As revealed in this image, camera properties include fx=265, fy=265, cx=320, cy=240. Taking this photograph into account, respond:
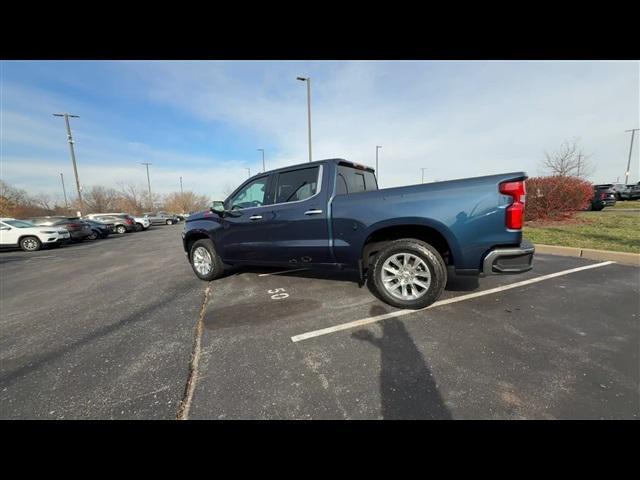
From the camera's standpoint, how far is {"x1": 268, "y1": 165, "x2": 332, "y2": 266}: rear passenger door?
3799 mm

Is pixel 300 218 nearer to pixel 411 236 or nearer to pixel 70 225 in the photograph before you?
pixel 411 236

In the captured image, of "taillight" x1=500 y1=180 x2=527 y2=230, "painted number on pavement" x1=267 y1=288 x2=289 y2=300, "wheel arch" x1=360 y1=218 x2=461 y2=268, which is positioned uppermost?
"taillight" x1=500 y1=180 x2=527 y2=230

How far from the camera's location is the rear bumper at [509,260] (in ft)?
9.64

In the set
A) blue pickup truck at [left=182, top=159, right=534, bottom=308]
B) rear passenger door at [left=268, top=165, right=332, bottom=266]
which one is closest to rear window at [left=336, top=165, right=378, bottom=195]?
blue pickup truck at [left=182, top=159, right=534, bottom=308]

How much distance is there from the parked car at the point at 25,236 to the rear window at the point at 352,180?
1580 centimetres

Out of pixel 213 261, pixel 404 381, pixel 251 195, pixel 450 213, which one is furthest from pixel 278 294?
pixel 450 213

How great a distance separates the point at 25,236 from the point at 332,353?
56.5ft

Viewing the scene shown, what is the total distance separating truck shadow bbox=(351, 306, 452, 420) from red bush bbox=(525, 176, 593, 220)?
12143 mm

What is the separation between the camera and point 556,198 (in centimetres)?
1115

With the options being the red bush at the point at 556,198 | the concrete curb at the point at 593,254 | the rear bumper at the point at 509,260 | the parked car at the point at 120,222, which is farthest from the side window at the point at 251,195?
the parked car at the point at 120,222

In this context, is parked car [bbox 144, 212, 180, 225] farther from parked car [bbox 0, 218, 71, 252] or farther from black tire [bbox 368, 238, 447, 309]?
black tire [bbox 368, 238, 447, 309]

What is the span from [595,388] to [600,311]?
1.86 m
